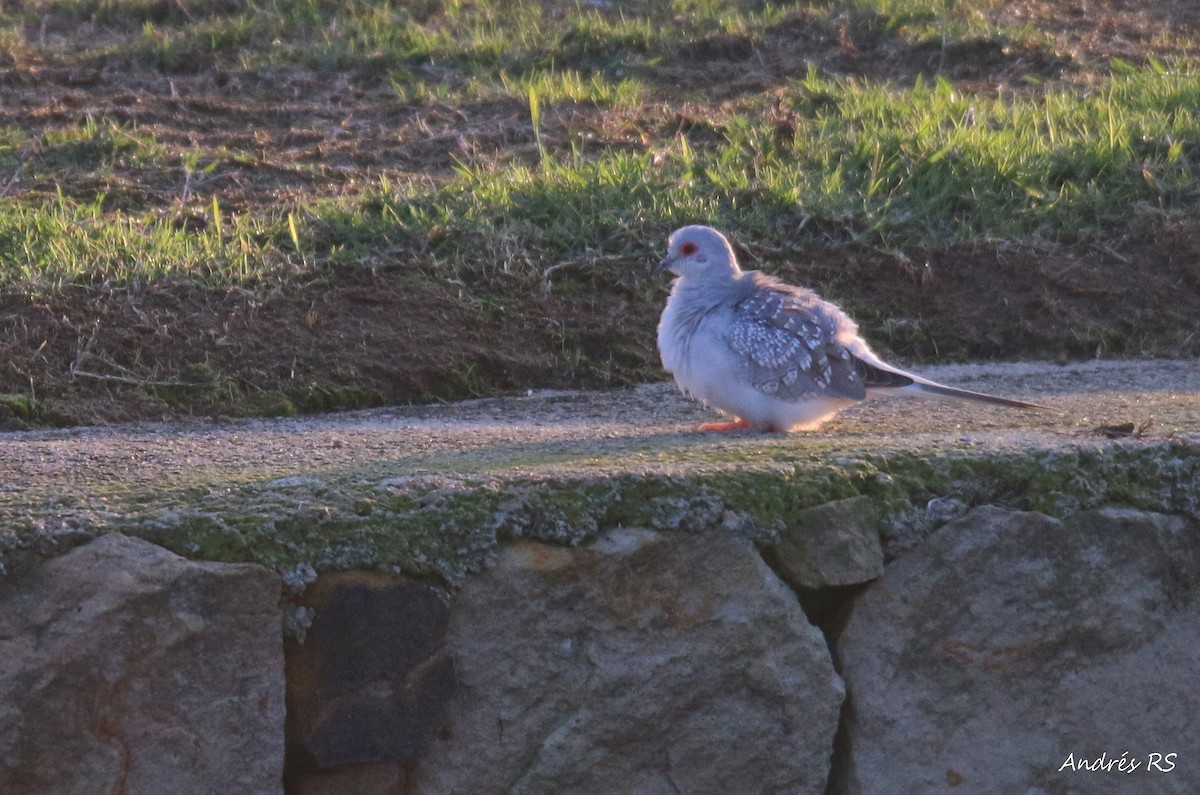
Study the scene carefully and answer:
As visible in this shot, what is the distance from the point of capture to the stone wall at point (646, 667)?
3.09 metres

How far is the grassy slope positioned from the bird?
116 centimetres

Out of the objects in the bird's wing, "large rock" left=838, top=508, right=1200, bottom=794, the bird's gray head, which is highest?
the bird's gray head

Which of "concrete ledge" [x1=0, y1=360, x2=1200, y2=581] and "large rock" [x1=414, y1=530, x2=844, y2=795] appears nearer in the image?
"concrete ledge" [x1=0, y1=360, x2=1200, y2=581]

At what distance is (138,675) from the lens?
10.2 feet

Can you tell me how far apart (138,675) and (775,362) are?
2.00m

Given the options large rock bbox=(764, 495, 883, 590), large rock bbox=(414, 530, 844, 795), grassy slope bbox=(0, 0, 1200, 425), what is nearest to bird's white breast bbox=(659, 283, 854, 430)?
large rock bbox=(764, 495, 883, 590)

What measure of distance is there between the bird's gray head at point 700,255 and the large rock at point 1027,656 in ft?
5.02

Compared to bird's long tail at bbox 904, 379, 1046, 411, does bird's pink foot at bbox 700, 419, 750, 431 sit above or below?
below

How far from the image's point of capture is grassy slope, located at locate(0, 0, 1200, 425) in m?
5.54

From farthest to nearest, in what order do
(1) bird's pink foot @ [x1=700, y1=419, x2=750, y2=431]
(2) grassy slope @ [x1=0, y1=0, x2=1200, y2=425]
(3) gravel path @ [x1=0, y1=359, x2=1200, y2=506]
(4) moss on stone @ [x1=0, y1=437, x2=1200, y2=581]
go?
(2) grassy slope @ [x1=0, y1=0, x2=1200, y2=425] → (1) bird's pink foot @ [x1=700, y1=419, x2=750, y2=431] → (3) gravel path @ [x1=0, y1=359, x2=1200, y2=506] → (4) moss on stone @ [x1=0, y1=437, x2=1200, y2=581]

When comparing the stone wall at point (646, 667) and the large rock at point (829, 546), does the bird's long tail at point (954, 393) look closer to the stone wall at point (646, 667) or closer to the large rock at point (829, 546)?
the stone wall at point (646, 667)

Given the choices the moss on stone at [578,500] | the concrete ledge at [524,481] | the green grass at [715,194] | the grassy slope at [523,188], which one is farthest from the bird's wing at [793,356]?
the green grass at [715,194]

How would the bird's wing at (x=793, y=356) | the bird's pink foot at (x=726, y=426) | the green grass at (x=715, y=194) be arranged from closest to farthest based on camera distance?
1. the bird's wing at (x=793, y=356)
2. the bird's pink foot at (x=726, y=426)
3. the green grass at (x=715, y=194)

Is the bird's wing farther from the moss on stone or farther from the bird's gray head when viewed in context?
the moss on stone
